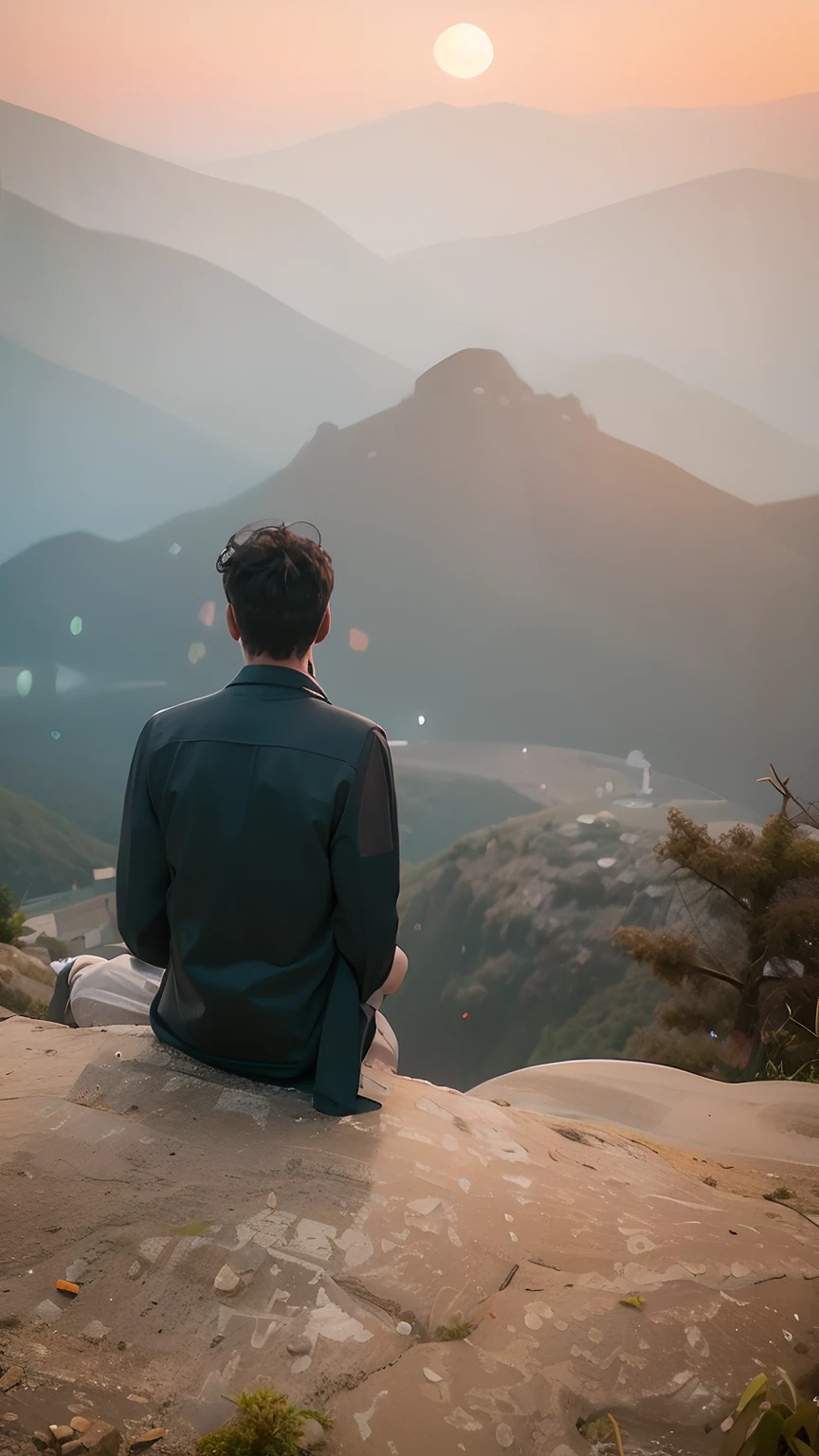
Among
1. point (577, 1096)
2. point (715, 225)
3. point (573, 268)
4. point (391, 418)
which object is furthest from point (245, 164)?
point (577, 1096)

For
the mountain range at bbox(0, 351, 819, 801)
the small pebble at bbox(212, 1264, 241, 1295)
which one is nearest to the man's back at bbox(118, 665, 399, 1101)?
the small pebble at bbox(212, 1264, 241, 1295)

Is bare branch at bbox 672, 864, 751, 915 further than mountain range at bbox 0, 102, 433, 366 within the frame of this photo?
No

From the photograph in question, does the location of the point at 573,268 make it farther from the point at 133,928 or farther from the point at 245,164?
the point at 133,928

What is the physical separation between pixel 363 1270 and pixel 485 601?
15.4ft

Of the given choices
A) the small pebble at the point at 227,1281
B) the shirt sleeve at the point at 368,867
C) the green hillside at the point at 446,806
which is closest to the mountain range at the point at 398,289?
the green hillside at the point at 446,806

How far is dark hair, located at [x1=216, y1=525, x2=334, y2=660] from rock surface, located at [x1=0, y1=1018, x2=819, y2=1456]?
94 cm

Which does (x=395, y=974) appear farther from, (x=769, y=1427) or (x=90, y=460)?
(x=90, y=460)

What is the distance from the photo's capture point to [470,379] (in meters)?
5.56

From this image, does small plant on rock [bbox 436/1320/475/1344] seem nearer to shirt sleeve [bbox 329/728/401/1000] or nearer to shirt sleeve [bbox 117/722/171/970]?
shirt sleeve [bbox 329/728/401/1000]

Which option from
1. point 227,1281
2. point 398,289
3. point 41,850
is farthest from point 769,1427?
point 398,289

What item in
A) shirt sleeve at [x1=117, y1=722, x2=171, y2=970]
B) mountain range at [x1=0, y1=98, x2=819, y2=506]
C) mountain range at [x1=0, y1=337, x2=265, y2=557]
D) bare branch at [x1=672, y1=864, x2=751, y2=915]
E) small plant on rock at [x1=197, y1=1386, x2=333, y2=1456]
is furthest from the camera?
mountain range at [x1=0, y1=337, x2=265, y2=557]

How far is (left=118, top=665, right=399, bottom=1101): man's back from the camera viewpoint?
1685 millimetres

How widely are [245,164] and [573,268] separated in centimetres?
212

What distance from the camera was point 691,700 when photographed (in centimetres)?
535
